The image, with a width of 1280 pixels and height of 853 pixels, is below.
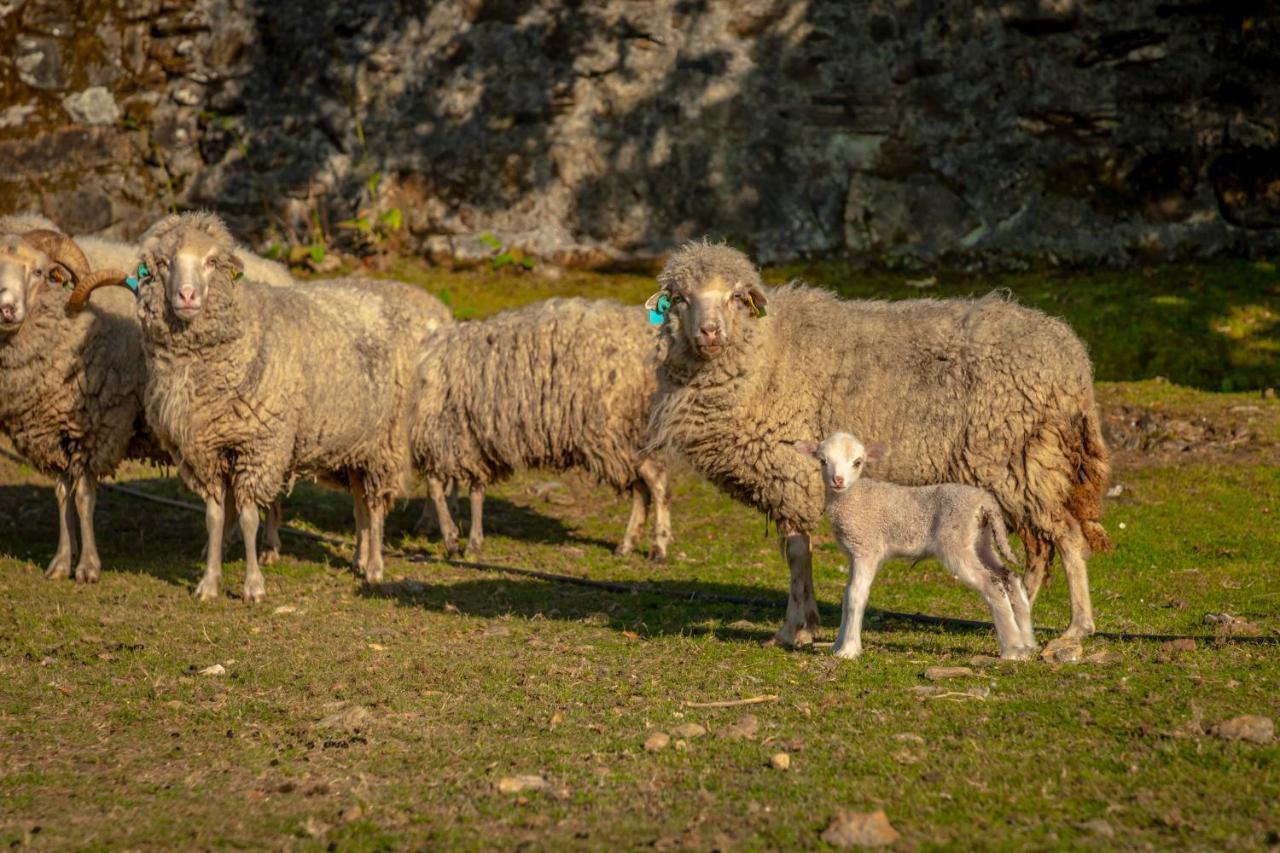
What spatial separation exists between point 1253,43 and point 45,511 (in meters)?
16.7

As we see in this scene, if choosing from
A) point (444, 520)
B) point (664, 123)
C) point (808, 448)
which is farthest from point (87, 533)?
point (664, 123)

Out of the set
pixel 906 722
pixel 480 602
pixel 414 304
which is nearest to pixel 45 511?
pixel 414 304

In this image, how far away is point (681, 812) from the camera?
17.5ft

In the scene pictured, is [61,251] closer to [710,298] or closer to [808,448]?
[710,298]

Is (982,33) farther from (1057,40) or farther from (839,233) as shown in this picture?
(839,233)

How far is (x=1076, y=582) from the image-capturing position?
8141 mm

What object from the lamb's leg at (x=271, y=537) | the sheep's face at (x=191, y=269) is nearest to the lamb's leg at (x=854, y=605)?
the sheep's face at (x=191, y=269)

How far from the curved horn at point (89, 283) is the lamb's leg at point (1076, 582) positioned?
25.2 ft

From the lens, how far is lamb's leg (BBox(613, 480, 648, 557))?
509 inches

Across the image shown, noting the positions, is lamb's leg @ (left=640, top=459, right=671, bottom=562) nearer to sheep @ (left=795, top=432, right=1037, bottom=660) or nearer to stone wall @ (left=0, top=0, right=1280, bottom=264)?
sheep @ (left=795, top=432, right=1037, bottom=660)

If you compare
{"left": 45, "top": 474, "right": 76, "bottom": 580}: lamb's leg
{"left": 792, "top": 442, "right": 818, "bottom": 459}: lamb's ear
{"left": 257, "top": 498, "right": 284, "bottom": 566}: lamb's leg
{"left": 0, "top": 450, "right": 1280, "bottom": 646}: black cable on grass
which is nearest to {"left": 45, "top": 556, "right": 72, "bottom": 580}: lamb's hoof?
{"left": 45, "top": 474, "right": 76, "bottom": 580}: lamb's leg

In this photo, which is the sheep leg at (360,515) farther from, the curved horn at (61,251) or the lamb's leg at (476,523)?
the curved horn at (61,251)

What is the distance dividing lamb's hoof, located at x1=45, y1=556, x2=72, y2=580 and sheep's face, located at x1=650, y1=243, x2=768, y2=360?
18.9ft

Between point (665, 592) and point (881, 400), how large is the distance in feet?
9.25
